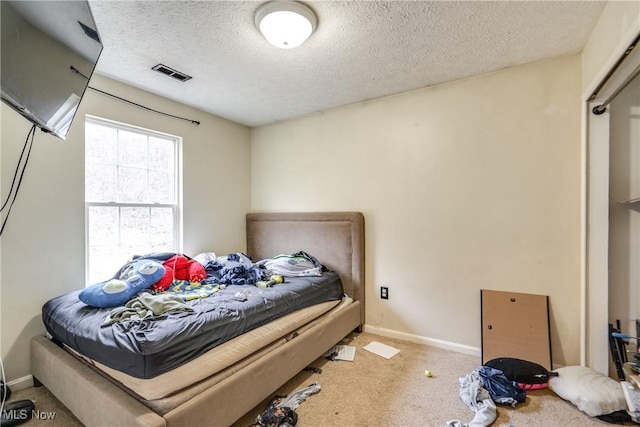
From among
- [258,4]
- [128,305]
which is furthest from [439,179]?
[128,305]

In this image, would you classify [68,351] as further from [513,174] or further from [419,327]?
[513,174]

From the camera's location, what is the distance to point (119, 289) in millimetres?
1902

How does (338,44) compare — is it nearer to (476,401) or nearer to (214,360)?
(214,360)

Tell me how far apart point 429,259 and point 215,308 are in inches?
75.5

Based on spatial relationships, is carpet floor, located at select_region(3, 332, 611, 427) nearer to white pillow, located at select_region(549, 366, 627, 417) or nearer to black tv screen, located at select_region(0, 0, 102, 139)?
white pillow, located at select_region(549, 366, 627, 417)

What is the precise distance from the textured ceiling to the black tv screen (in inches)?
16.7

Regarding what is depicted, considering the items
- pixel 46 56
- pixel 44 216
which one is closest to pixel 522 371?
pixel 46 56

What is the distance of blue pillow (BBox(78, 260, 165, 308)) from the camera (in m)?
1.83

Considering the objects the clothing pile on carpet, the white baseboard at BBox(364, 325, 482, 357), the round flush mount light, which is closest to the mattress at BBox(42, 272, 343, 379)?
the white baseboard at BBox(364, 325, 482, 357)

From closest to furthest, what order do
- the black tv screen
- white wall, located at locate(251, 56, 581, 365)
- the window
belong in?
1. the black tv screen
2. white wall, located at locate(251, 56, 581, 365)
3. the window

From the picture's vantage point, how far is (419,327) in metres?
2.77

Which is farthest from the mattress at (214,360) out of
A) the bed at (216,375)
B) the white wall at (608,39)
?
the white wall at (608,39)

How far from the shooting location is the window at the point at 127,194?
250 cm

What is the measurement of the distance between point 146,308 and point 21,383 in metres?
1.22
